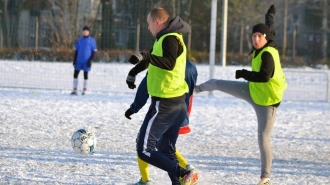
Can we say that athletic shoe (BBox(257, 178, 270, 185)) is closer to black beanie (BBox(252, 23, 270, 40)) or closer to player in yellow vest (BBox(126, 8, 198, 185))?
player in yellow vest (BBox(126, 8, 198, 185))

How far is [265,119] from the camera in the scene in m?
6.44

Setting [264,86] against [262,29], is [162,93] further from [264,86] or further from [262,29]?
[262,29]

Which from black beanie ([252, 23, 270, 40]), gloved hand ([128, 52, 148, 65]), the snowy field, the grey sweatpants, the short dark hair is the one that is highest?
the short dark hair

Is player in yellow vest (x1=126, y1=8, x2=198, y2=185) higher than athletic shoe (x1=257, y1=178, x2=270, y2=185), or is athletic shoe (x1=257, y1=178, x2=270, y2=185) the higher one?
player in yellow vest (x1=126, y1=8, x2=198, y2=185)

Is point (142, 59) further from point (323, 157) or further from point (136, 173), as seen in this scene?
point (323, 157)

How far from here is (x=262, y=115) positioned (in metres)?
6.45

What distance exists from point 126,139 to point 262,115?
3418 mm

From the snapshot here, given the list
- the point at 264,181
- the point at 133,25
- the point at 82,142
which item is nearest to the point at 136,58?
the point at 264,181

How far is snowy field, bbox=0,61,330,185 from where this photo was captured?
23.0ft

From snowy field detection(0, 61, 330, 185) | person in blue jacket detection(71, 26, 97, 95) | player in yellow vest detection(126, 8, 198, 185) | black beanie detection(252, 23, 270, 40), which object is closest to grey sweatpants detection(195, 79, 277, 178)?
snowy field detection(0, 61, 330, 185)

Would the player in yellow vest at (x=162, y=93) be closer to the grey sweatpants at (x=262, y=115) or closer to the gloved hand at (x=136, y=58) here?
the gloved hand at (x=136, y=58)

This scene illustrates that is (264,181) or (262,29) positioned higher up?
(262,29)

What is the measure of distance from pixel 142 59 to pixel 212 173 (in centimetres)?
242

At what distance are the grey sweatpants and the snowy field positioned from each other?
0.44 meters
